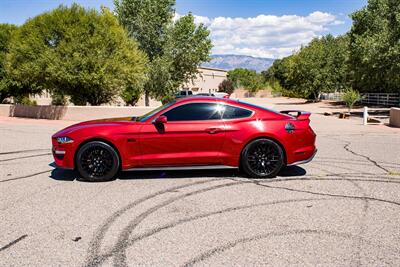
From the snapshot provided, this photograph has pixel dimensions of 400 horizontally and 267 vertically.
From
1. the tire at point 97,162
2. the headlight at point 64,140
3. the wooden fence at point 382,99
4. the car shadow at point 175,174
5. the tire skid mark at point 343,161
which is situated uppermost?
the wooden fence at point 382,99

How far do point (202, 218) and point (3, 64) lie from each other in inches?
923

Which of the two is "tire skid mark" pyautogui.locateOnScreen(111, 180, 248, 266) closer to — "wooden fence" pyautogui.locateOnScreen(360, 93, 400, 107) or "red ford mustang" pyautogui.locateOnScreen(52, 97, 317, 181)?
"red ford mustang" pyautogui.locateOnScreen(52, 97, 317, 181)

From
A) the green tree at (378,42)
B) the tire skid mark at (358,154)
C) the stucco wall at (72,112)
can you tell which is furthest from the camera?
the green tree at (378,42)

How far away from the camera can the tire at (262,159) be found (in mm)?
6570

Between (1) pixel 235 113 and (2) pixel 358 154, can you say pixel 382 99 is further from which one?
(1) pixel 235 113

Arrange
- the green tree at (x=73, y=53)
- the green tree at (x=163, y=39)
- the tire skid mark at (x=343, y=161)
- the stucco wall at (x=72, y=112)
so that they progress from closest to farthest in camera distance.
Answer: the tire skid mark at (x=343, y=161) → the green tree at (x=73, y=53) → the stucco wall at (x=72, y=112) → the green tree at (x=163, y=39)

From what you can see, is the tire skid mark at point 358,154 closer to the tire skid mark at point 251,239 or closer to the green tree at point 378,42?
the tire skid mark at point 251,239

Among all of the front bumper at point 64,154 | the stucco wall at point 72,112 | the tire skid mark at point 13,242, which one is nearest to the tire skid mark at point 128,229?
the tire skid mark at point 13,242

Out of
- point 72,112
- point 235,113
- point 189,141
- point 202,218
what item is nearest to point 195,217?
point 202,218

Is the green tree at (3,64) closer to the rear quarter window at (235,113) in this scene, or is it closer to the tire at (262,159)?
the rear quarter window at (235,113)

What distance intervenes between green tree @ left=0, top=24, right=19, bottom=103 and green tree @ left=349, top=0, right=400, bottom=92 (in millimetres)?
23683

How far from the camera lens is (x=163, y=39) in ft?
101

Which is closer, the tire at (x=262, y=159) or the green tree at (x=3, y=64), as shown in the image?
the tire at (x=262, y=159)

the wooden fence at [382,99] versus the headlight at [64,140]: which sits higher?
the wooden fence at [382,99]
